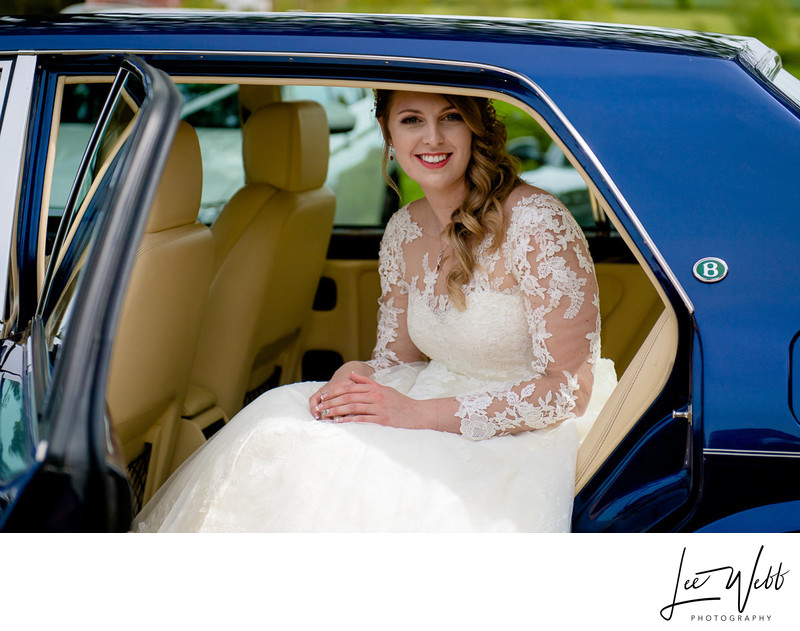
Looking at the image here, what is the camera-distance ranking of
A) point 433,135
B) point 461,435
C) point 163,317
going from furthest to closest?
point 163,317, point 433,135, point 461,435

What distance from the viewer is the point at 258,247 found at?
255 cm

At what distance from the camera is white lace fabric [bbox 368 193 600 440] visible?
5.98 feet

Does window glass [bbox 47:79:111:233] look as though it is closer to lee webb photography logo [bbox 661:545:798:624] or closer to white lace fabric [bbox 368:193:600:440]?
white lace fabric [bbox 368:193:600:440]

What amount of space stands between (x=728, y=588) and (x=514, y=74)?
865 millimetres

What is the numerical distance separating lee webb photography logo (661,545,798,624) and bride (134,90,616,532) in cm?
41

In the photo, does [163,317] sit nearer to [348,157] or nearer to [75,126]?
[75,126]

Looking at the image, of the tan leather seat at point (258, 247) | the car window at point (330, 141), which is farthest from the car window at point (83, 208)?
the tan leather seat at point (258, 247)

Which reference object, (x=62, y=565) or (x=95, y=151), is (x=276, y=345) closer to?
(x=95, y=151)

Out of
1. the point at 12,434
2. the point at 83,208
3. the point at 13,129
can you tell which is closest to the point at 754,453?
the point at 12,434

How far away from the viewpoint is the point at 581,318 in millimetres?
1825

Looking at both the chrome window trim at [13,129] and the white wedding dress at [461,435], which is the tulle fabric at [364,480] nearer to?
the white wedding dress at [461,435]

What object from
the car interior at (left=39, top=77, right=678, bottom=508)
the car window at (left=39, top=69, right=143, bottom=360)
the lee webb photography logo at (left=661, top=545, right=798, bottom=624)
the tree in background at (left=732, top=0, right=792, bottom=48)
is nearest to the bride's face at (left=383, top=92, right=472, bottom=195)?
the car interior at (left=39, top=77, right=678, bottom=508)

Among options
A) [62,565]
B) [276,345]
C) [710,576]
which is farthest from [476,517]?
[276,345]

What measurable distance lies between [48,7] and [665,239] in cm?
604
